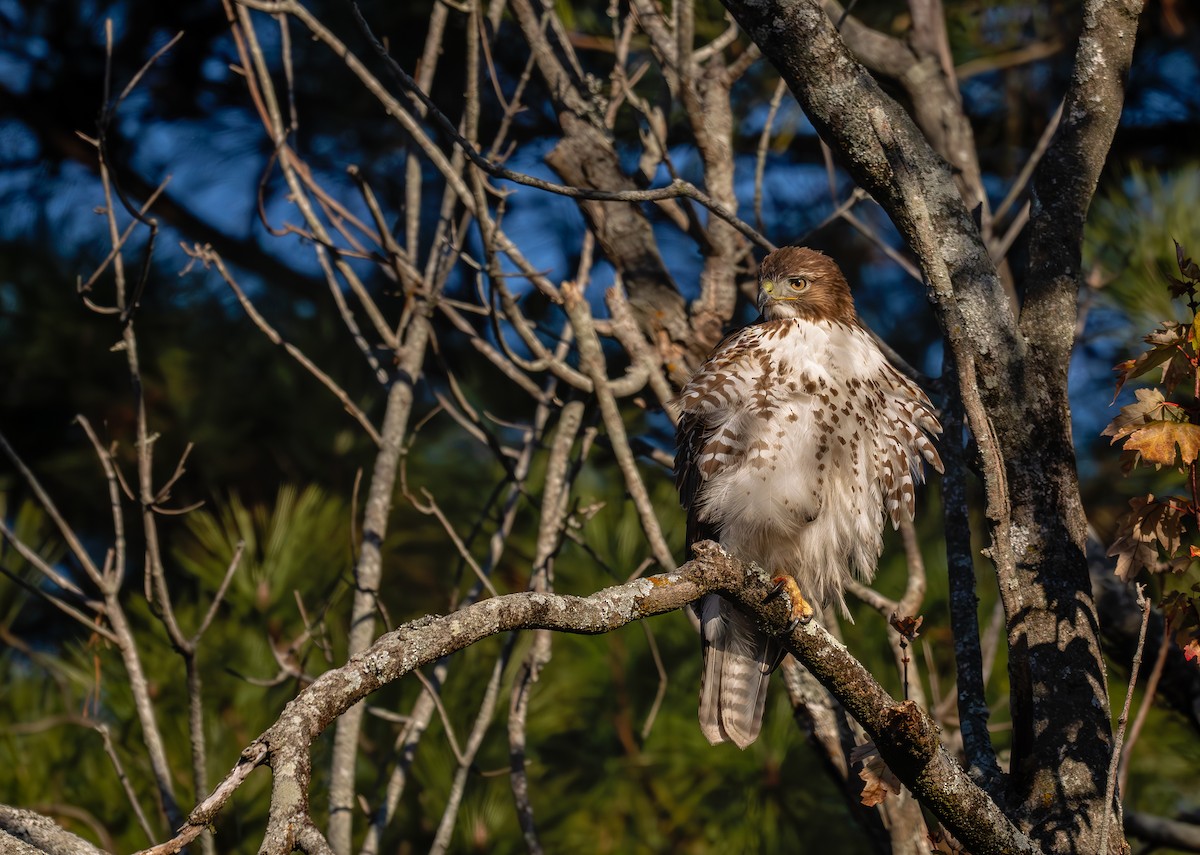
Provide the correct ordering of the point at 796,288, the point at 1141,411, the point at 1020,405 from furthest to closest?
the point at 796,288 < the point at 1020,405 < the point at 1141,411

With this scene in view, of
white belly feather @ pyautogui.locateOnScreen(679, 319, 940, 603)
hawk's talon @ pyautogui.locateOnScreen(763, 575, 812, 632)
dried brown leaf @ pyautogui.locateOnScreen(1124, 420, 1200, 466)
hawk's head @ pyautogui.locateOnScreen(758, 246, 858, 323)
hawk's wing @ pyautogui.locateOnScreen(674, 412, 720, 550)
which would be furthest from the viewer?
hawk's head @ pyautogui.locateOnScreen(758, 246, 858, 323)

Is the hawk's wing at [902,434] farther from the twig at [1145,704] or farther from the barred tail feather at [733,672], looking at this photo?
the twig at [1145,704]

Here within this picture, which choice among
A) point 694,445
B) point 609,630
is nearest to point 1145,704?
point 609,630

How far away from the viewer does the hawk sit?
3.33 meters

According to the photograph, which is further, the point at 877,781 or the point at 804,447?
the point at 804,447

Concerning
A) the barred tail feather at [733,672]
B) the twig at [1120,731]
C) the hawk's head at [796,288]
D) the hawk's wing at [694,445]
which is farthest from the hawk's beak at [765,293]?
the twig at [1120,731]

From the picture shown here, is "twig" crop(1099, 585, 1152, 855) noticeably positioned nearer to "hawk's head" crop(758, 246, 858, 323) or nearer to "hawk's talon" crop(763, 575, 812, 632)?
"hawk's talon" crop(763, 575, 812, 632)

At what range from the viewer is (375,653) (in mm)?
1755

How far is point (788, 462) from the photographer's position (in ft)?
10.8

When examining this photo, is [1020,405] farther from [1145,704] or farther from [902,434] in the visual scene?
[902,434]

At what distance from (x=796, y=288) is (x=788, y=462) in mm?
598

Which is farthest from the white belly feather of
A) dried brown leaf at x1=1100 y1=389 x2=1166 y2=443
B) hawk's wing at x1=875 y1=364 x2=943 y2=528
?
dried brown leaf at x1=1100 y1=389 x2=1166 y2=443

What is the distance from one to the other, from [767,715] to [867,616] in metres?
0.50

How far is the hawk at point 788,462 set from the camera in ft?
10.9
